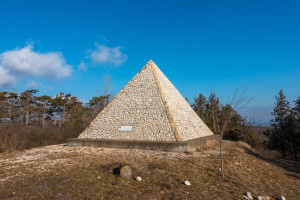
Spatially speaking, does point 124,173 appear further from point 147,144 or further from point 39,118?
point 39,118

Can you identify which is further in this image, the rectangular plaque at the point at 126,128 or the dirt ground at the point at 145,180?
the rectangular plaque at the point at 126,128

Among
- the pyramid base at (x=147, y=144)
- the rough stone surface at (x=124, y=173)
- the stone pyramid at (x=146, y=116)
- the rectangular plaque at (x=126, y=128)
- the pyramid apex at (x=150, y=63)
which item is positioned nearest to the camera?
the rough stone surface at (x=124, y=173)

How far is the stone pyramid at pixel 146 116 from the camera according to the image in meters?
10.3

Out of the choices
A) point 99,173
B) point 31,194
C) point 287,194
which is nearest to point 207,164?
point 287,194

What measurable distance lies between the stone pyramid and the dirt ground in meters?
2.75

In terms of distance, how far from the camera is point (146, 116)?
36.9 feet


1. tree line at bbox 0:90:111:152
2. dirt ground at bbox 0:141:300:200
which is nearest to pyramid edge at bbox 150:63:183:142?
dirt ground at bbox 0:141:300:200

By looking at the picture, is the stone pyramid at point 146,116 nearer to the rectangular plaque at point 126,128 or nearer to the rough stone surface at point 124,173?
the rectangular plaque at point 126,128

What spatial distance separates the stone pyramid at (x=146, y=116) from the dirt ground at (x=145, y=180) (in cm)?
275

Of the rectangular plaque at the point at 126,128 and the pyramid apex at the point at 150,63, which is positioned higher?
the pyramid apex at the point at 150,63

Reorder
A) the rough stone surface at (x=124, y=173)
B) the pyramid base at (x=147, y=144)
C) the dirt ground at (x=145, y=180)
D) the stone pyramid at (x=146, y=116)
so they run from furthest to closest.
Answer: the stone pyramid at (x=146, y=116)
the pyramid base at (x=147, y=144)
the rough stone surface at (x=124, y=173)
the dirt ground at (x=145, y=180)

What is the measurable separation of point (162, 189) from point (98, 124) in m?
8.26

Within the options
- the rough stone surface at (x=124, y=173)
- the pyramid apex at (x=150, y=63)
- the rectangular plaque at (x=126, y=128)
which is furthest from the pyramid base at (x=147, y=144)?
the pyramid apex at (x=150, y=63)

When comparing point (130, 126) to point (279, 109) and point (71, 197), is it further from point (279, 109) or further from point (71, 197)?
point (279, 109)
